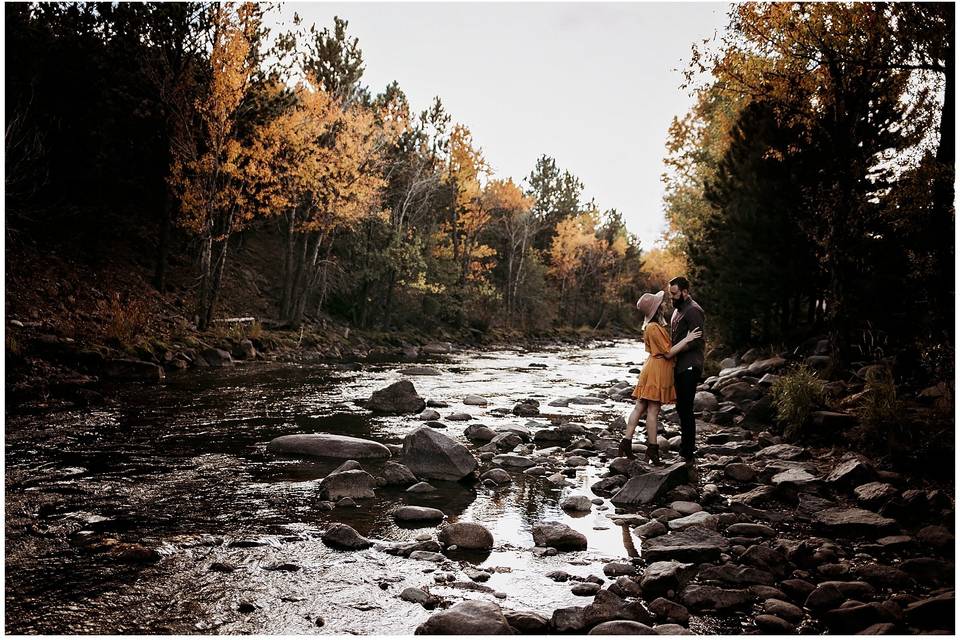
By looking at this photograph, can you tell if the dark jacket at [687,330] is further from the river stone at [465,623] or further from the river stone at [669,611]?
the river stone at [465,623]

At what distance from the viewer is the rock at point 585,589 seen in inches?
185

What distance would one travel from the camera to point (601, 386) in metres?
18.8

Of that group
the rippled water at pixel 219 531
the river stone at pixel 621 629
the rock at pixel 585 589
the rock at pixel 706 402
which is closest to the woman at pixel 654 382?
the rippled water at pixel 219 531

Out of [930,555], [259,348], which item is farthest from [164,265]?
[930,555]

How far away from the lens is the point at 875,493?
6730mm

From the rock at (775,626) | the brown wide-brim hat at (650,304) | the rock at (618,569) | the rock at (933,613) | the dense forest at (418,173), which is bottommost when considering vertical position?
the rock at (618,569)

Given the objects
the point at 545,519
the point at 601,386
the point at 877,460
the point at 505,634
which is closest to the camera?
the point at 505,634

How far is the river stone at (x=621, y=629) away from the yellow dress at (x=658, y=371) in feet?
16.3

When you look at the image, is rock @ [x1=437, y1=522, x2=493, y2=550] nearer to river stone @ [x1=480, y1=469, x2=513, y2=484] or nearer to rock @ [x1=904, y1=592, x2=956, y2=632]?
river stone @ [x1=480, y1=469, x2=513, y2=484]

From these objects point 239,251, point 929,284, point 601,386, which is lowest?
point 601,386

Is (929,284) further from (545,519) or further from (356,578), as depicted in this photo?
(356,578)

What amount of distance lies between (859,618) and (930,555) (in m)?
1.60

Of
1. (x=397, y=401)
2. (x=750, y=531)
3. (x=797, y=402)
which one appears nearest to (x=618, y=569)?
(x=750, y=531)

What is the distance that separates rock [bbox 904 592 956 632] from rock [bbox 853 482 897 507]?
8.60ft
